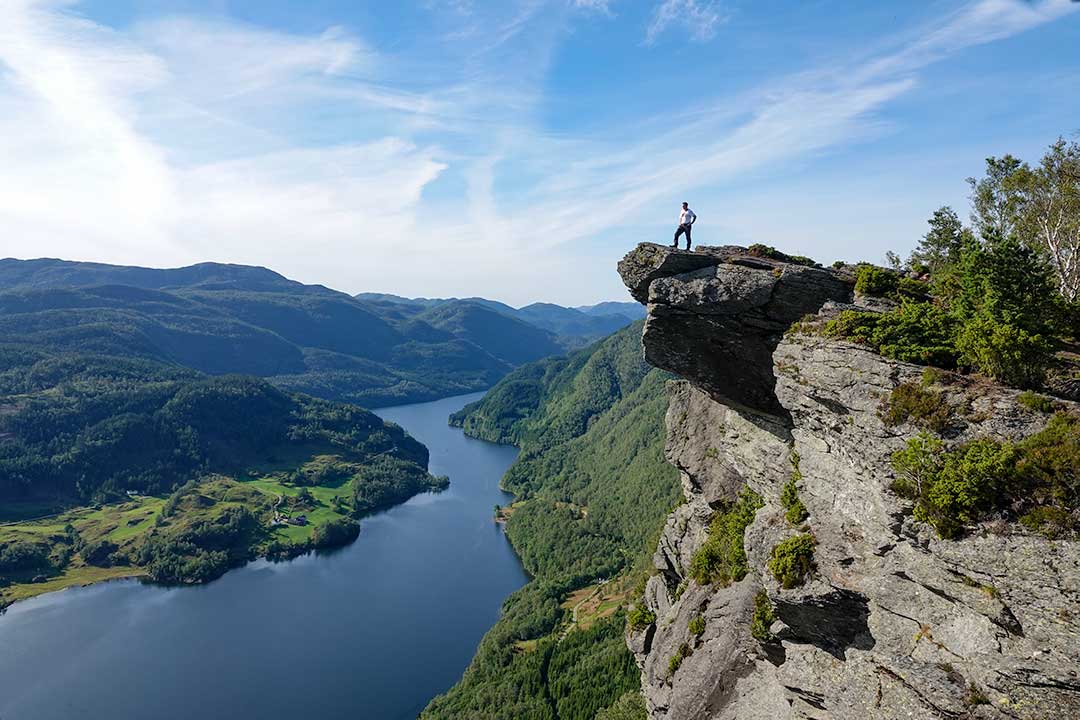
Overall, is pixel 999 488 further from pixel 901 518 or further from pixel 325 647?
pixel 325 647

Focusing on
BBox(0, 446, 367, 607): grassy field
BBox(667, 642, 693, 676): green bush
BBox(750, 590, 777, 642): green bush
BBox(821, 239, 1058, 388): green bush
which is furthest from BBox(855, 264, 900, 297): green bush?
BBox(0, 446, 367, 607): grassy field

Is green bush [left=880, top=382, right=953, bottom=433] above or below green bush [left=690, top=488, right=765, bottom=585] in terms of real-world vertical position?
above

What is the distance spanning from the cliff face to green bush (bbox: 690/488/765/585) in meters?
0.62

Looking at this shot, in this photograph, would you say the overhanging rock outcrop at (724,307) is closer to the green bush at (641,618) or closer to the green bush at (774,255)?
the green bush at (774,255)

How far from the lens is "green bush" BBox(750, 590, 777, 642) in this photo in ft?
71.6

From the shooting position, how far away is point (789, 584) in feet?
65.3

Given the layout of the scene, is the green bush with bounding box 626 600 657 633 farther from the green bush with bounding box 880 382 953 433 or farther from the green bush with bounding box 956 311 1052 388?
the green bush with bounding box 956 311 1052 388

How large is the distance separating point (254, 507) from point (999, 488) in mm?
193996

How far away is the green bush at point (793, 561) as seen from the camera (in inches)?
781

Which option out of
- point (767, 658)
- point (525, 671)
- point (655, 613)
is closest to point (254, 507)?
point (525, 671)

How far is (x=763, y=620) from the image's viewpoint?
2205 centimetres

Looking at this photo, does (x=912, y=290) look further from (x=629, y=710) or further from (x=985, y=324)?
(x=629, y=710)

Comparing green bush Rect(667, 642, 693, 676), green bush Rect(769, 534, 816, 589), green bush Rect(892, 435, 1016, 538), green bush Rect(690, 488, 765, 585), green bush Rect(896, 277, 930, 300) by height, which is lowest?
green bush Rect(667, 642, 693, 676)

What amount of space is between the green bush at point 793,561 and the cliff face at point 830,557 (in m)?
0.27
